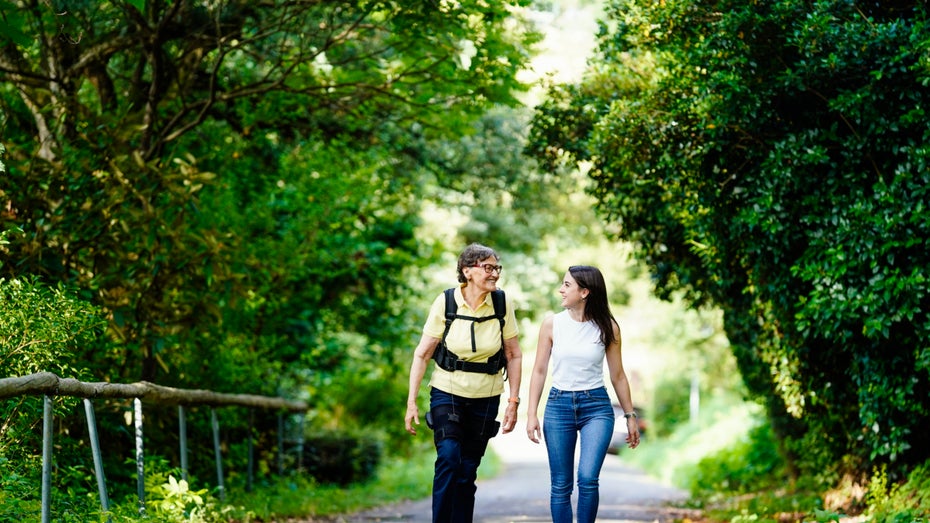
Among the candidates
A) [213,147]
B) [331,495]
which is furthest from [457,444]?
[213,147]

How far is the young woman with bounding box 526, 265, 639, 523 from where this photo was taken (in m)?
6.06

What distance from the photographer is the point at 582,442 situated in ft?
20.2

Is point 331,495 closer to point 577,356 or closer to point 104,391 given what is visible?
point 104,391

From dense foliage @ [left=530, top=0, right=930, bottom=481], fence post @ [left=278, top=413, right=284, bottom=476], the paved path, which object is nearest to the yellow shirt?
dense foliage @ [left=530, top=0, right=930, bottom=481]

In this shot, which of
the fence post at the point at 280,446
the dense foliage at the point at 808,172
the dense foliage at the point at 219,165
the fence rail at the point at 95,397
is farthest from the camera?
the fence post at the point at 280,446

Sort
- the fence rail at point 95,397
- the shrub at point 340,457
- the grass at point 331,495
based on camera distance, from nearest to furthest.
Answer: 1. the fence rail at point 95,397
2. the grass at point 331,495
3. the shrub at point 340,457

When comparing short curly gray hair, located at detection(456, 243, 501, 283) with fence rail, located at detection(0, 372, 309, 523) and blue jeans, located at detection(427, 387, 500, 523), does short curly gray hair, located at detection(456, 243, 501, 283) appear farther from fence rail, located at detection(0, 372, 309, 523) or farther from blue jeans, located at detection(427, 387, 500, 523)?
fence rail, located at detection(0, 372, 309, 523)

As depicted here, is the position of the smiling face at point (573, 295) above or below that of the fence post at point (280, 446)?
above

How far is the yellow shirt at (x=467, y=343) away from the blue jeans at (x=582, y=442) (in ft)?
1.49

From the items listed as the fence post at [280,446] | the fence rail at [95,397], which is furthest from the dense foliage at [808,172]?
the fence post at [280,446]

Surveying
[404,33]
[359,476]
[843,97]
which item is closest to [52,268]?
[404,33]

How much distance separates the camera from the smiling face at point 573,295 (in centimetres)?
625

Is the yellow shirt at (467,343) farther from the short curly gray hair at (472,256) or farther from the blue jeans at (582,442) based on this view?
the blue jeans at (582,442)

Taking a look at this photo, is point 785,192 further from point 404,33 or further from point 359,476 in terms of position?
point 359,476
